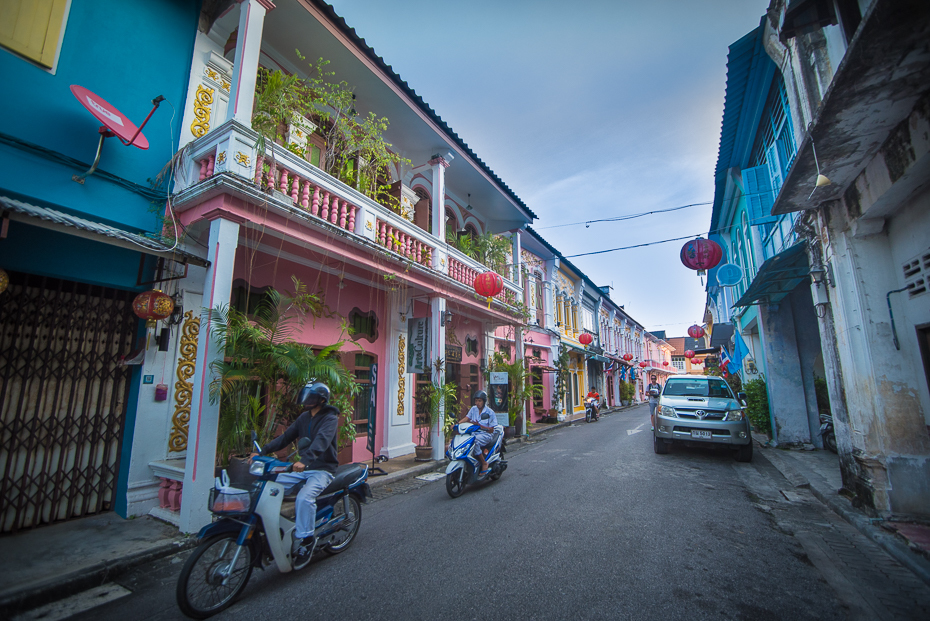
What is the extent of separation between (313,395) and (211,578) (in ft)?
5.13

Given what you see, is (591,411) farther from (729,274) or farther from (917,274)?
(917,274)

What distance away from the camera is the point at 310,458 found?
3832mm

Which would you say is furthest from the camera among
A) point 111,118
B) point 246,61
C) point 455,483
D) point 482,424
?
point 482,424

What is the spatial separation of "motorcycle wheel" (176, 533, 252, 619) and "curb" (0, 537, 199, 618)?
1336 millimetres

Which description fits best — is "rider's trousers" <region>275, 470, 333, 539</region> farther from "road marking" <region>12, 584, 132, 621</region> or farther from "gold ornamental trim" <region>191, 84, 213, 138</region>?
"gold ornamental trim" <region>191, 84, 213, 138</region>

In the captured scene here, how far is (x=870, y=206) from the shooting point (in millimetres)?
4660

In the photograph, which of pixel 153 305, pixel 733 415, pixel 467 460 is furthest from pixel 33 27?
pixel 733 415

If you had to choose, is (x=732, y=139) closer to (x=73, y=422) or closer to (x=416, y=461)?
(x=416, y=461)

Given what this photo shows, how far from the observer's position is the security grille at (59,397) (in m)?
4.59

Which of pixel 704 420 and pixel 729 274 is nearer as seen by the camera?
pixel 704 420

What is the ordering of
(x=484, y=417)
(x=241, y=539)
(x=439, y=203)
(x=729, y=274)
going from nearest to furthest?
(x=241, y=539), (x=484, y=417), (x=439, y=203), (x=729, y=274)

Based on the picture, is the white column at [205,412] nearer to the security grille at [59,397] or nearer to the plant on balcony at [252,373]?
the plant on balcony at [252,373]

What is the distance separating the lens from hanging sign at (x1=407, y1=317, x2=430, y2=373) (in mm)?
9008

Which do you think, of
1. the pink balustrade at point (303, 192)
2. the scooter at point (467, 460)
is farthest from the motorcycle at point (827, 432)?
the pink balustrade at point (303, 192)
